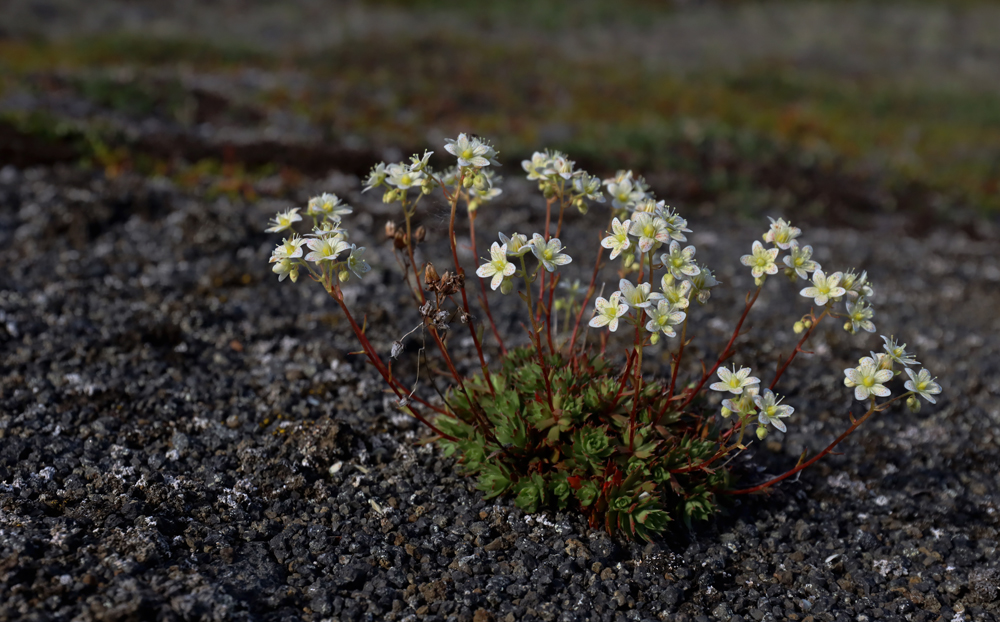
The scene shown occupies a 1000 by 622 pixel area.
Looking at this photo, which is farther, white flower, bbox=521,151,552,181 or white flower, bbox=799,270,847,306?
white flower, bbox=521,151,552,181

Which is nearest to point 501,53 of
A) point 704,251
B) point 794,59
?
point 794,59

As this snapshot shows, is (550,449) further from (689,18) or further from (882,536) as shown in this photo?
(689,18)

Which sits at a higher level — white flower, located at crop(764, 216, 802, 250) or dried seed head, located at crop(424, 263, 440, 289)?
white flower, located at crop(764, 216, 802, 250)

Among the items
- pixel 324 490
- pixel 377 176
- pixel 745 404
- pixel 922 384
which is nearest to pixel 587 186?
pixel 377 176

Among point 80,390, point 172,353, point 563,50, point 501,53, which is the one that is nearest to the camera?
point 80,390

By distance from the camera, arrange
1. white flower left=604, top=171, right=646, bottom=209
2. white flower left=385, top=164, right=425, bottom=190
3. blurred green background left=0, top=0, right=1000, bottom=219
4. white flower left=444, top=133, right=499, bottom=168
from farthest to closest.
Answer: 1. blurred green background left=0, top=0, right=1000, bottom=219
2. white flower left=604, top=171, right=646, bottom=209
3. white flower left=385, top=164, right=425, bottom=190
4. white flower left=444, top=133, right=499, bottom=168

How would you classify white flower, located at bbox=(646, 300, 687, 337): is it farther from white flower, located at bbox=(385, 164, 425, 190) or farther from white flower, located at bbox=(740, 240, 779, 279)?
white flower, located at bbox=(385, 164, 425, 190)

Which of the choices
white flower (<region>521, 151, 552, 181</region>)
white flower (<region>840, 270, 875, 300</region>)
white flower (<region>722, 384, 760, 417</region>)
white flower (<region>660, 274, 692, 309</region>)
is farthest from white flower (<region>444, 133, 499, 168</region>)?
white flower (<region>840, 270, 875, 300</region>)

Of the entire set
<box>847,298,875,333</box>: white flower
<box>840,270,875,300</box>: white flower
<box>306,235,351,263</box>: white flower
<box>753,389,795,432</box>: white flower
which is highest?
<box>306,235,351,263</box>: white flower

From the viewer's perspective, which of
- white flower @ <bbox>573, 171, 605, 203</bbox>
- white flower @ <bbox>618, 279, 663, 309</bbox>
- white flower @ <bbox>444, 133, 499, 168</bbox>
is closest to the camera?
white flower @ <bbox>618, 279, 663, 309</bbox>
